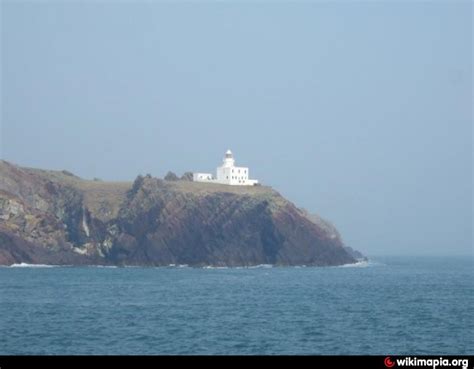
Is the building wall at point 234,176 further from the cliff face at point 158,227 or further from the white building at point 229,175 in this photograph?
the cliff face at point 158,227

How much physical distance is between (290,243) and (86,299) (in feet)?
286

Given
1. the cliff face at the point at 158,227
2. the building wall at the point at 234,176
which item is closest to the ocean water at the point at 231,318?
the cliff face at the point at 158,227

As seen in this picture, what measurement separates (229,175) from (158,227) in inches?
1198

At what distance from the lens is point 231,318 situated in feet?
199

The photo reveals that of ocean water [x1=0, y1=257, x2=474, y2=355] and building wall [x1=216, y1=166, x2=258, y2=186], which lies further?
building wall [x1=216, y1=166, x2=258, y2=186]

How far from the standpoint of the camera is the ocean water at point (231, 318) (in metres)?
47.5

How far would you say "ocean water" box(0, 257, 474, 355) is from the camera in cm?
4750

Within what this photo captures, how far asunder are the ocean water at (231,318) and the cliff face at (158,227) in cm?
5544

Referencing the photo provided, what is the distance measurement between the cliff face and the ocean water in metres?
55.4
